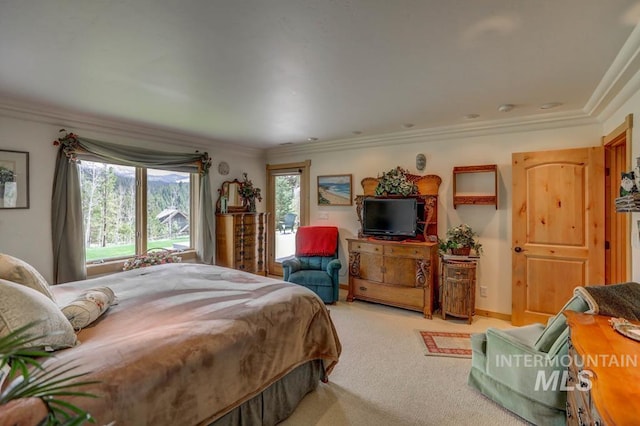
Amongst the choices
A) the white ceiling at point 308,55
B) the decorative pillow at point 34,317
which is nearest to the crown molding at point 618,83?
the white ceiling at point 308,55

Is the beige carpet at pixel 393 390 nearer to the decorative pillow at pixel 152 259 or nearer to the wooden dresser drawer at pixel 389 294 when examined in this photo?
the wooden dresser drawer at pixel 389 294

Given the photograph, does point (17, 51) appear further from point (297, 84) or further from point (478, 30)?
point (478, 30)

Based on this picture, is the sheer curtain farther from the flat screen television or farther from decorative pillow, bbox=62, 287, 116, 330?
the flat screen television

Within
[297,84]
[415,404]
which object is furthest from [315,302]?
[297,84]

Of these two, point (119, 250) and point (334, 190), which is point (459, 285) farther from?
point (119, 250)

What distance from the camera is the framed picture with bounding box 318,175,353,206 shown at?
4.96 m

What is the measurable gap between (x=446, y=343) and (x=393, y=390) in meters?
1.09

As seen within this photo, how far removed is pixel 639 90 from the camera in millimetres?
2277

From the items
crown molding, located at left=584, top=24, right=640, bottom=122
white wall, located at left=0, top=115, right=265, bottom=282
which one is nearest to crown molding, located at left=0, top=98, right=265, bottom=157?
white wall, located at left=0, top=115, right=265, bottom=282

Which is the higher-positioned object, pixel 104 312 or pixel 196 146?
pixel 196 146

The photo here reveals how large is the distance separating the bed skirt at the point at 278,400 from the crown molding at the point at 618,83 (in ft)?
9.87

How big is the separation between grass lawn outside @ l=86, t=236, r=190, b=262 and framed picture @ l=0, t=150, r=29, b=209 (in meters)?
0.85

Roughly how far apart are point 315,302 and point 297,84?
5.98 feet

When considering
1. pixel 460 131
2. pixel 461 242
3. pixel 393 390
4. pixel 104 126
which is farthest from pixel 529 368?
pixel 104 126
